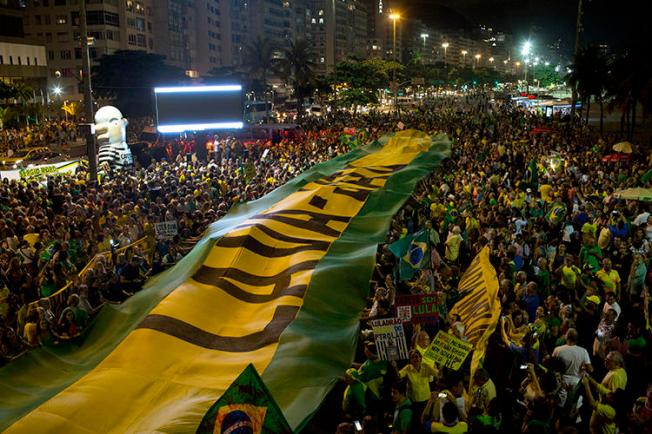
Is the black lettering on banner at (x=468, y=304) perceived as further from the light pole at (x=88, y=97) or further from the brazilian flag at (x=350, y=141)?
the brazilian flag at (x=350, y=141)

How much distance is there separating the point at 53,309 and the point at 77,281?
23.5 inches

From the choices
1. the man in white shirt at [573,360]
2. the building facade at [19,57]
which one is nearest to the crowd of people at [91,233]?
the man in white shirt at [573,360]

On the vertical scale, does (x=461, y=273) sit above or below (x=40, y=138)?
below

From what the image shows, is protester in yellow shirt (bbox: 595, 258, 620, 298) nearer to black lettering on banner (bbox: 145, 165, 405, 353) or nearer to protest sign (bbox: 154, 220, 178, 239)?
black lettering on banner (bbox: 145, 165, 405, 353)

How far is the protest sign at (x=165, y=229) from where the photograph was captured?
1302 cm

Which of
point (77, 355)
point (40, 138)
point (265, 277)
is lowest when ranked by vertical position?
point (77, 355)

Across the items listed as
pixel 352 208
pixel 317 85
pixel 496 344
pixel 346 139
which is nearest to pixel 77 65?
pixel 317 85

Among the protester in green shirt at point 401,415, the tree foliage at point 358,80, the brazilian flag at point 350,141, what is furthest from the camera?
the tree foliage at point 358,80

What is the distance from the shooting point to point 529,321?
920cm

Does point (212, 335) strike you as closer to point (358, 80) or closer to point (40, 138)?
point (40, 138)

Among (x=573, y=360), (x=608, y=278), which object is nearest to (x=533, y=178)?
(x=608, y=278)

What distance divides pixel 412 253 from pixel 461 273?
2.41m

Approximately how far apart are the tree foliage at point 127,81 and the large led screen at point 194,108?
34253 mm

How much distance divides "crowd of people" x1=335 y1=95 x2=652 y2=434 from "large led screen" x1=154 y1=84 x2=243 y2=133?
65.1 ft
